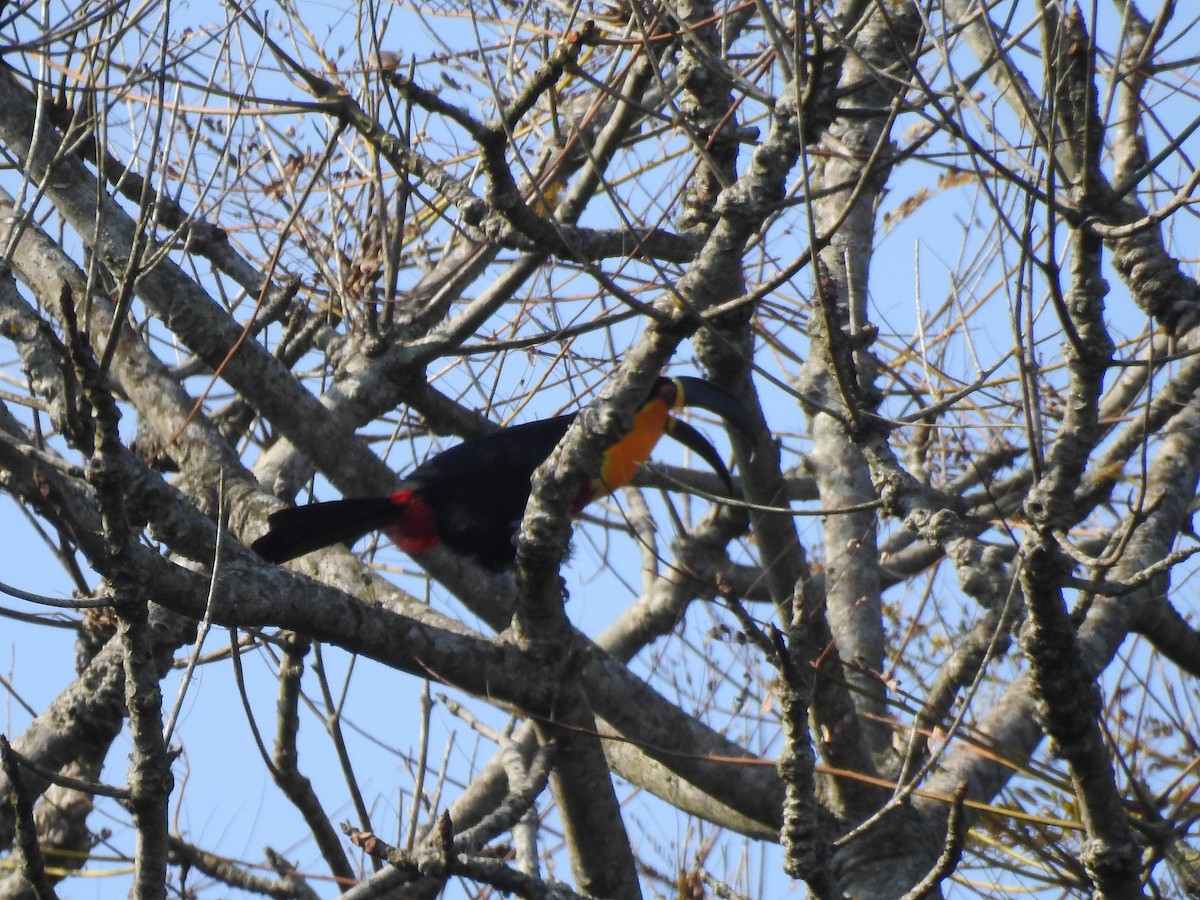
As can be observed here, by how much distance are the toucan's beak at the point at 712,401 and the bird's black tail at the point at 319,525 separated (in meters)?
0.96

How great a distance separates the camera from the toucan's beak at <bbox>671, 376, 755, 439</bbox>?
11.0 ft

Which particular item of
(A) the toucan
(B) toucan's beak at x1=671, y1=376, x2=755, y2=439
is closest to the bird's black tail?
(A) the toucan

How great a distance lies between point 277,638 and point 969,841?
1.62 m

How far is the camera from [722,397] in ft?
11.9

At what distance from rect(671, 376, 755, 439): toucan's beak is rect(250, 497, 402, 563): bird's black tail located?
963 mm

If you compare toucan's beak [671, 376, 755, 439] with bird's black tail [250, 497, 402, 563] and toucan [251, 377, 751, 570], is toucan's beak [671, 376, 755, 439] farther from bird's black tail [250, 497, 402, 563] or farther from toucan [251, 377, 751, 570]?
bird's black tail [250, 497, 402, 563]

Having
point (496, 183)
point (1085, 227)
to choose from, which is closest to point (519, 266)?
point (496, 183)

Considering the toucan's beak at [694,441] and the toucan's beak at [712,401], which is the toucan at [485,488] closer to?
the toucan's beak at [712,401]

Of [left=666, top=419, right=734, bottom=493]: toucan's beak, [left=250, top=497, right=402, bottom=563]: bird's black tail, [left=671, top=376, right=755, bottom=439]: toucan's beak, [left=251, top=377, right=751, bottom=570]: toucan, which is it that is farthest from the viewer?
[left=666, top=419, right=734, bottom=493]: toucan's beak

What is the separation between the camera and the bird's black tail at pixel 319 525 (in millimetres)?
3041

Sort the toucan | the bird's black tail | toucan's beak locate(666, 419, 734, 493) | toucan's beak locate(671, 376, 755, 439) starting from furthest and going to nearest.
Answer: toucan's beak locate(666, 419, 734, 493) → the toucan → toucan's beak locate(671, 376, 755, 439) → the bird's black tail

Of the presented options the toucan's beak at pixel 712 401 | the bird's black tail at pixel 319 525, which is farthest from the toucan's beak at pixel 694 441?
the bird's black tail at pixel 319 525

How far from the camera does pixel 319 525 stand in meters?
3.24

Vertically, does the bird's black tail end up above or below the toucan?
below
